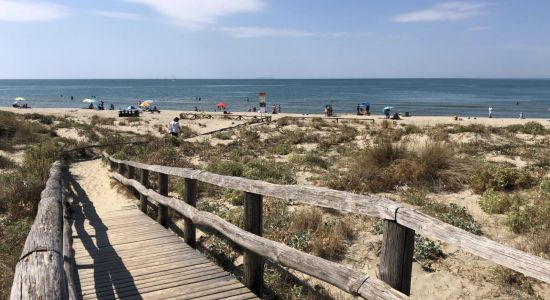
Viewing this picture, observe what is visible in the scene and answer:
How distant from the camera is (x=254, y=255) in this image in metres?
4.66

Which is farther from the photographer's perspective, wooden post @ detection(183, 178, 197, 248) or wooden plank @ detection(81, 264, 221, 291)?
wooden post @ detection(183, 178, 197, 248)

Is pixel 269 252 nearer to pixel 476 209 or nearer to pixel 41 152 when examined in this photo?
pixel 476 209

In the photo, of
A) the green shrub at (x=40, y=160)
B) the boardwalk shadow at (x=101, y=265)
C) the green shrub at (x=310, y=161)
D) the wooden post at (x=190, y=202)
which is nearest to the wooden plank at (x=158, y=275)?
the boardwalk shadow at (x=101, y=265)

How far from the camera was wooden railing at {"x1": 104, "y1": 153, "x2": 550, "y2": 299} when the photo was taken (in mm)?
2430

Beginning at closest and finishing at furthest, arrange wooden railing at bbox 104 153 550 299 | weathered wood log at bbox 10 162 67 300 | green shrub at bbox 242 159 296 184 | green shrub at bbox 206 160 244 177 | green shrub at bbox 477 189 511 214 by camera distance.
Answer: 1. weathered wood log at bbox 10 162 67 300
2. wooden railing at bbox 104 153 550 299
3. green shrub at bbox 477 189 511 214
4. green shrub at bbox 242 159 296 184
5. green shrub at bbox 206 160 244 177

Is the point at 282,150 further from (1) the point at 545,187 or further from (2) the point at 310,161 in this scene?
(1) the point at 545,187

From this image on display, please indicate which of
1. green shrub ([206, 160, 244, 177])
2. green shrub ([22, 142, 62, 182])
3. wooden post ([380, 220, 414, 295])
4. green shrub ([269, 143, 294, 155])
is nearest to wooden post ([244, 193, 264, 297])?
wooden post ([380, 220, 414, 295])

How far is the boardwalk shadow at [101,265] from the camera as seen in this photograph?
15.0 feet

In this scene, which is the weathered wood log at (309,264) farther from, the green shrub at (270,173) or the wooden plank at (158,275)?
the green shrub at (270,173)

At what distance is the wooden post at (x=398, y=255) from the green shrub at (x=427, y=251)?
3.17 meters

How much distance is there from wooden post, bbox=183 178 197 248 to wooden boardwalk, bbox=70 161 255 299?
6.8 inches

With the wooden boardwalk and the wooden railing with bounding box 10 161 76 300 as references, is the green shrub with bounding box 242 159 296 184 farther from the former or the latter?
the wooden railing with bounding box 10 161 76 300

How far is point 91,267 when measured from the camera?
5.31m

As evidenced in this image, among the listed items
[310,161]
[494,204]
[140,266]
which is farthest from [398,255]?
[310,161]
